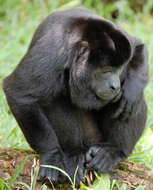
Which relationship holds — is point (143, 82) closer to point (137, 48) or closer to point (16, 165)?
point (137, 48)

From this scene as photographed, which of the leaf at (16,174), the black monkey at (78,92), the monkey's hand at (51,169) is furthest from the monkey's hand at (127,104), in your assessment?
the leaf at (16,174)

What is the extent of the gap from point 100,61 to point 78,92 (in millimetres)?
437

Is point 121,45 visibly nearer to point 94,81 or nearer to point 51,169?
point 94,81

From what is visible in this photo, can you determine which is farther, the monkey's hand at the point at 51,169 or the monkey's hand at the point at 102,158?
the monkey's hand at the point at 102,158

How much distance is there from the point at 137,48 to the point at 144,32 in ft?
A: 18.7

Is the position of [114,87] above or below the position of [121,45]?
below

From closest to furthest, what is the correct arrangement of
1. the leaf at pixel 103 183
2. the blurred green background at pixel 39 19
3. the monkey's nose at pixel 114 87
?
the leaf at pixel 103 183 < the monkey's nose at pixel 114 87 < the blurred green background at pixel 39 19

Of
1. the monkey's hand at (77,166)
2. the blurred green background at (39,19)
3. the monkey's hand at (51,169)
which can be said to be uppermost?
the monkey's hand at (51,169)

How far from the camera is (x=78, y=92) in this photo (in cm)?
548

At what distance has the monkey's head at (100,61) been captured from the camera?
5.19 meters

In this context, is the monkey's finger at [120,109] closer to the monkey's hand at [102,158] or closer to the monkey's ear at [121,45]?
the monkey's hand at [102,158]

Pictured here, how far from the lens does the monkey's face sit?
5.25 metres

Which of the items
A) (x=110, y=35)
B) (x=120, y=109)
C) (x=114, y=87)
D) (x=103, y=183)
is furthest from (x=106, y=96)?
(x=103, y=183)

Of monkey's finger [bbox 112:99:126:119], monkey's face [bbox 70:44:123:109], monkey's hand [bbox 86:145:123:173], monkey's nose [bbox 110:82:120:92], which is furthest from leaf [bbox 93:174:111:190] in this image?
monkey's nose [bbox 110:82:120:92]
